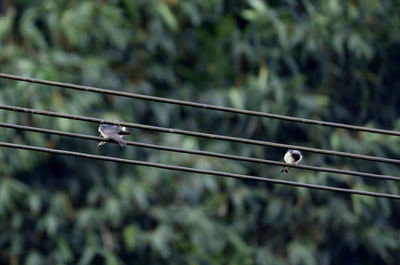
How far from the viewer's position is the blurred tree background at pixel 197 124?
13.6m

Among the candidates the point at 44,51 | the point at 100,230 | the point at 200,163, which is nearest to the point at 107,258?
the point at 100,230

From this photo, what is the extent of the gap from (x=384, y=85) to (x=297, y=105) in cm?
205

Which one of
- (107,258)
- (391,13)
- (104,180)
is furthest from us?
(391,13)

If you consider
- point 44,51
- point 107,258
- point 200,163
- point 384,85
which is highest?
point 384,85

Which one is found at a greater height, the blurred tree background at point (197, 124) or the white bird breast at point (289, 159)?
the blurred tree background at point (197, 124)

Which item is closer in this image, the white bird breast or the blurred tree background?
the white bird breast

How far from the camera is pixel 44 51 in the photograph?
13.8 metres

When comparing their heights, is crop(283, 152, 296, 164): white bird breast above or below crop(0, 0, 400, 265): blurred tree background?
below

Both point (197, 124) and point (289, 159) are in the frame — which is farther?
point (197, 124)

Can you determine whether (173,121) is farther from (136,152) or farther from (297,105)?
(297,105)

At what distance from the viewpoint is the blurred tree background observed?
1363 cm

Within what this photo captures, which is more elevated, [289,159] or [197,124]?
[197,124]

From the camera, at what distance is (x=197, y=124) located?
15.1 m

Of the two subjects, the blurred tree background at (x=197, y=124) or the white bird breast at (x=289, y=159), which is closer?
the white bird breast at (x=289, y=159)
